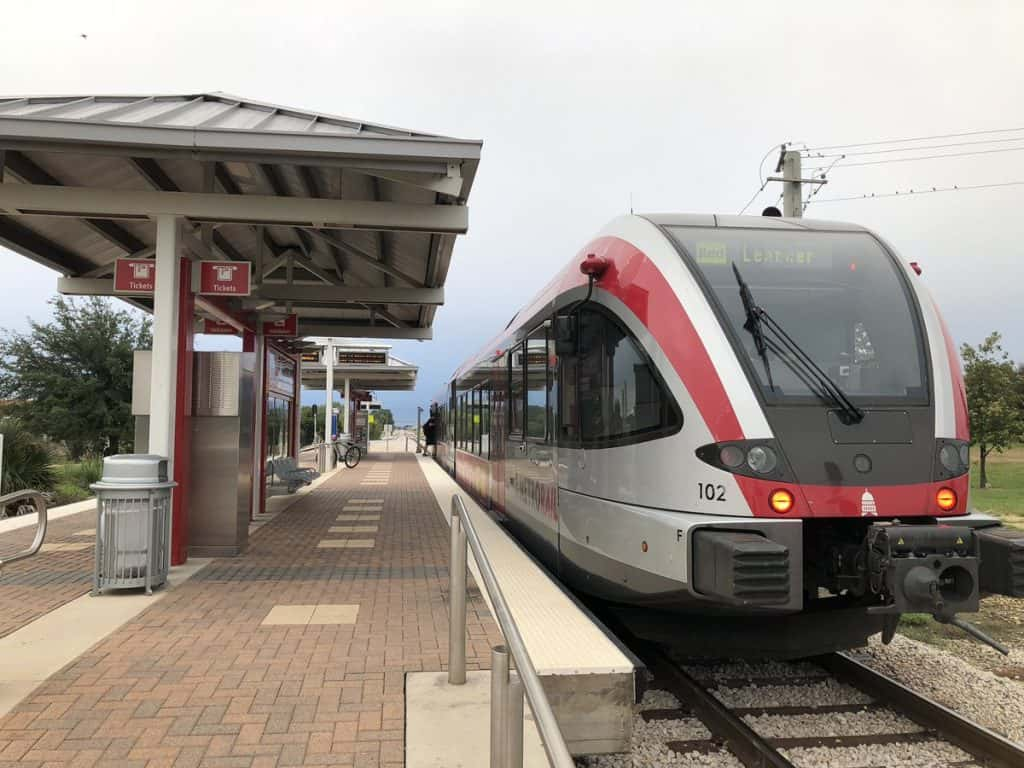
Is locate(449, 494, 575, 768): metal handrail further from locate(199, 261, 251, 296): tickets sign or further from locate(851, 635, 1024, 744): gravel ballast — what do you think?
locate(199, 261, 251, 296): tickets sign

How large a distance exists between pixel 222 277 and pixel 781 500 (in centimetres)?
617

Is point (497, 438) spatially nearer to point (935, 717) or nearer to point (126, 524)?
point (126, 524)

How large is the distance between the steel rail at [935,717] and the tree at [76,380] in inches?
991

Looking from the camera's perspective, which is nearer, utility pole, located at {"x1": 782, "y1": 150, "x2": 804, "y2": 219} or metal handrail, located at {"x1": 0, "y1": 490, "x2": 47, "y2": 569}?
metal handrail, located at {"x1": 0, "y1": 490, "x2": 47, "y2": 569}

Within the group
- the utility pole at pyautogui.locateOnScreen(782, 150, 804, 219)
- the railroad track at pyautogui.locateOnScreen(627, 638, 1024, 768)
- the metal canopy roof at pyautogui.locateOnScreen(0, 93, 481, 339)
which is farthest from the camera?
the utility pole at pyautogui.locateOnScreen(782, 150, 804, 219)

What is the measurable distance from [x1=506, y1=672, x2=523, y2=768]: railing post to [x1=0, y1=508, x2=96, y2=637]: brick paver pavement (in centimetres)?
478

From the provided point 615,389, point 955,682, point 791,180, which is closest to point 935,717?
point 955,682

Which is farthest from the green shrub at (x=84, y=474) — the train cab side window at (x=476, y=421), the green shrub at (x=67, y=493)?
the train cab side window at (x=476, y=421)

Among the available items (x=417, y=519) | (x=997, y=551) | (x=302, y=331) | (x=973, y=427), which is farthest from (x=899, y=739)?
(x=973, y=427)

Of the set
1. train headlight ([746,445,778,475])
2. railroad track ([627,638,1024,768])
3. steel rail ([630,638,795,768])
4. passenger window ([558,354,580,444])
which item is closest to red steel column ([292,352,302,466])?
passenger window ([558,354,580,444])

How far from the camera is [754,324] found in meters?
4.97

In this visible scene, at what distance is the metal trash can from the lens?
6.74 m

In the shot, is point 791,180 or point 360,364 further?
point 360,364

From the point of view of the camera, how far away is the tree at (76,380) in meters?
26.3
